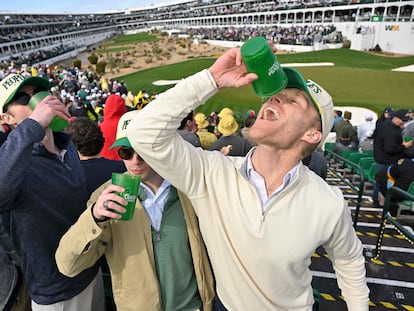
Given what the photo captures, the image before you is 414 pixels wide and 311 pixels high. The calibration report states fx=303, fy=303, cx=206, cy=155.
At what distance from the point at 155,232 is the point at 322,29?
50.8 metres

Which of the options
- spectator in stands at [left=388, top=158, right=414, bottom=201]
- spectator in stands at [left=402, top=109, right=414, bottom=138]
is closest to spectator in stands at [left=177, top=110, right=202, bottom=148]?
spectator in stands at [left=388, top=158, right=414, bottom=201]

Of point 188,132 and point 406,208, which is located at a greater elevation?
point 188,132

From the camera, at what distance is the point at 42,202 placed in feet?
6.38

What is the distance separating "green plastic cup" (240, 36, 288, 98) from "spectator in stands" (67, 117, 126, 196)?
1.88 metres

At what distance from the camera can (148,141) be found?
61.2 inches

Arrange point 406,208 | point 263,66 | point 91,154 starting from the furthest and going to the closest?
1. point 406,208
2. point 91,154
3. point 263,66

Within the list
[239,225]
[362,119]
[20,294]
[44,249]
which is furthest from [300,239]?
[362,119]

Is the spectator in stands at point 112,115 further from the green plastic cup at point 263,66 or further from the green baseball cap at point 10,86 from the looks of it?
the green plastic cup at point 263,66

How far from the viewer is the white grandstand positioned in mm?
39125

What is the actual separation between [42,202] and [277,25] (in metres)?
63.0

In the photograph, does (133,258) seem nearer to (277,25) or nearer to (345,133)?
(345,133)

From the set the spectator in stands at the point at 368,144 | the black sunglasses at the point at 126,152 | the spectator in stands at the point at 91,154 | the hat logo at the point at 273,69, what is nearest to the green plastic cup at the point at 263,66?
the hat logo at the point at 273,69

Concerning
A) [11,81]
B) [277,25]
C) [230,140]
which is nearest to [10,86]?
[11,81]

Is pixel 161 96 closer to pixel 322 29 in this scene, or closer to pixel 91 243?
pixel 91 243
